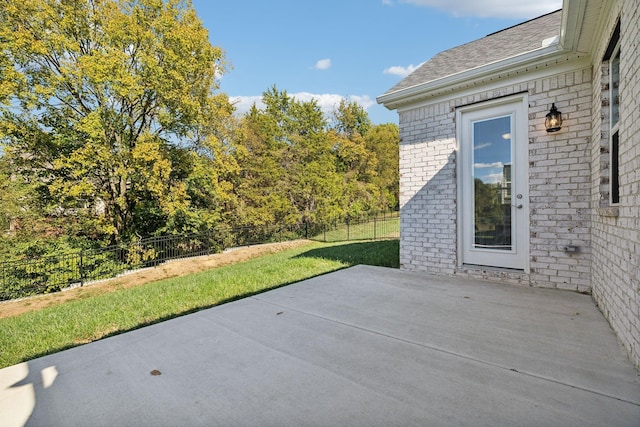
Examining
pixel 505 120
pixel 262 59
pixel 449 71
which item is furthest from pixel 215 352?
pixel 262 59

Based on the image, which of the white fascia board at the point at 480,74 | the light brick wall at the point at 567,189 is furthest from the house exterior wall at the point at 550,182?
the white fascia board at the point at 480,74

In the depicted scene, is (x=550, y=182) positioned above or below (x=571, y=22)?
below

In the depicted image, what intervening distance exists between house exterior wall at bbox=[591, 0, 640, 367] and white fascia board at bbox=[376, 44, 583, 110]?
51 cm

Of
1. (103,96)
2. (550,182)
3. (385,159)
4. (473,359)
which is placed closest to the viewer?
(473,359)

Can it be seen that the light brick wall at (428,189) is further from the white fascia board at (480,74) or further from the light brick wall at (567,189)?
the white fascia board at (480,74)

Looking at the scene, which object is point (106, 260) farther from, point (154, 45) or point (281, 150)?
point (281, 150)

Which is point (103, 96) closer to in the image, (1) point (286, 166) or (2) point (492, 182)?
(1) point (286, 166)

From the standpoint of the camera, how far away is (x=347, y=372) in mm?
2021

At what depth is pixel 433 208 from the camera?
15.9 feet

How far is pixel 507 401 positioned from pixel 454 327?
1055 millimetres

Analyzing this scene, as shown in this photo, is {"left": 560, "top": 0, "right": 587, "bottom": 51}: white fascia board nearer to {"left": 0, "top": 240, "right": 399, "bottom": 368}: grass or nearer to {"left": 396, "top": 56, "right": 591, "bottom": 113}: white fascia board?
{"left": 396, "top": 56, "right": 591, "bottom": 113}: white fascia board

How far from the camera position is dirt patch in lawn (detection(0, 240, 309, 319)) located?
679 centimetres

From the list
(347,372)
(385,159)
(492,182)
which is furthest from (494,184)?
(385,159)

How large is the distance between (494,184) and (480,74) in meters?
1.48
